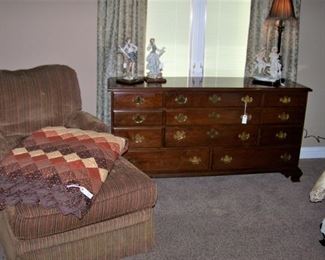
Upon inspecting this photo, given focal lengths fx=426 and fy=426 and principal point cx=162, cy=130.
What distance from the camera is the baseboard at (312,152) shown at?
416 cm

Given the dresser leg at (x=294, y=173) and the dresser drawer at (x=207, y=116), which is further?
the dresser leg at (x=294, y=173)

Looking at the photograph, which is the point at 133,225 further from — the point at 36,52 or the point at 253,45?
the point at 253,45

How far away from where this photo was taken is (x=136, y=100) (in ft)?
10.3

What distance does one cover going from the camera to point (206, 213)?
301 centimetres

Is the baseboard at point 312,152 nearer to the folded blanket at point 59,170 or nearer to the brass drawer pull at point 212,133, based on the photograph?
the brass drawer pull at point 212,133

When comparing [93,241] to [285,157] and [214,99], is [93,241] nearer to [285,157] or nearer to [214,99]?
[214,99]

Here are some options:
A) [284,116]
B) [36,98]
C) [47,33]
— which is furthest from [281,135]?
[47,33]

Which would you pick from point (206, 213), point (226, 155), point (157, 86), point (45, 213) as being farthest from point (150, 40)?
point (45, 213)

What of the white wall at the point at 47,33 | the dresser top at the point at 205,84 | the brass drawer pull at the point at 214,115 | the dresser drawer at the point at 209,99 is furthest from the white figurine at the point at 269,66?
the white wall at the point at 47,33

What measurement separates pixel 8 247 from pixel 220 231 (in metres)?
1.31

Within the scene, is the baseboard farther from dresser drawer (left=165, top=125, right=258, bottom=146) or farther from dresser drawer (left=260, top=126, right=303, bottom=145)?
dresser drawer (left=165, top=125, right=258, bottom=146)

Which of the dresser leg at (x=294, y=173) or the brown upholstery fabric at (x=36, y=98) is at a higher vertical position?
the brown upholstery fabric at (x=36, y=98)

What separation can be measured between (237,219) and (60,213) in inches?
52.5

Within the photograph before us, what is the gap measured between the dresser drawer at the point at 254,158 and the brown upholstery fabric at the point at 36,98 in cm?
121
